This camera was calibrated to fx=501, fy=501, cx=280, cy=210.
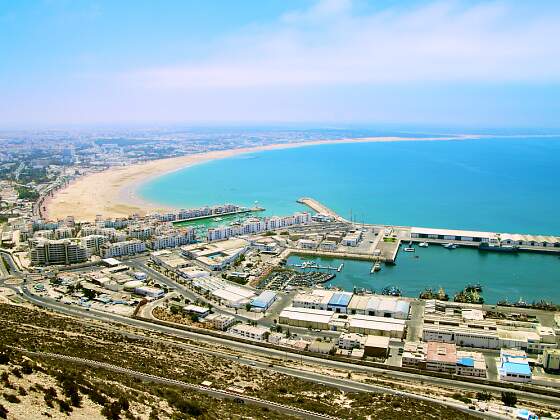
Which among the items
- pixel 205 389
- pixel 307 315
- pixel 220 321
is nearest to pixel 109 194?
pixel 220 321

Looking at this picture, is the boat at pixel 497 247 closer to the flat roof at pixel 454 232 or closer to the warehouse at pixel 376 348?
the flat roof at pixel 454 232

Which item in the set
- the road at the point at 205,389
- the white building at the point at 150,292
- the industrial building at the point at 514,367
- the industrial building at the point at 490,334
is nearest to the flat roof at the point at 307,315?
the industrial building at the point at 490,334

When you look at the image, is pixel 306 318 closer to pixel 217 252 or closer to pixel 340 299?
pixel 340 299

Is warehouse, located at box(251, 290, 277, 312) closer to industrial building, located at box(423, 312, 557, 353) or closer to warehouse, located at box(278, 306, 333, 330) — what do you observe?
warehouse, located at box(278, 306, 333, 330)

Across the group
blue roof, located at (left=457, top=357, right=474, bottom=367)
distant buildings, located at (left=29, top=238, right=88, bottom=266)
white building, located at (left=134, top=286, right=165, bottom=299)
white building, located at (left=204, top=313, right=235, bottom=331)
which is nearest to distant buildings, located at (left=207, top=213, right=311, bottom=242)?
distant buildings, located at (left=29, top=238, right=88, bottom=266)

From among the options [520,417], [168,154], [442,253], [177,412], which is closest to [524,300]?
[442,253]

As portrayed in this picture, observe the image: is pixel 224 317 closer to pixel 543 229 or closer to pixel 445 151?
pixel 543 229
